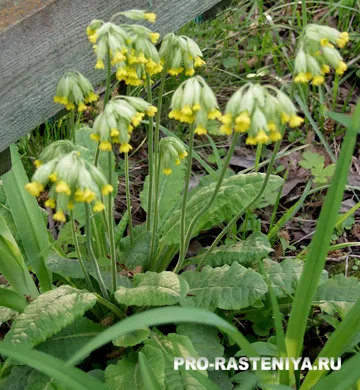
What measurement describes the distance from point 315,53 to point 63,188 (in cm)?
79

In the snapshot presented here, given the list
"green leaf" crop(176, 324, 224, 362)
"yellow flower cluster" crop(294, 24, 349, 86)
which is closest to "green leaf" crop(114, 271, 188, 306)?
"green leaf" crop(176, 324, 224, 362)

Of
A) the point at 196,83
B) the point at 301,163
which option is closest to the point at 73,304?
the point at 196,83

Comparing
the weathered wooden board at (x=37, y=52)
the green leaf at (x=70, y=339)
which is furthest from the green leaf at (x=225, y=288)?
the weathered wooden board at (x=37, y=52)

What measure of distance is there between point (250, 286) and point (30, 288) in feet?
2.79

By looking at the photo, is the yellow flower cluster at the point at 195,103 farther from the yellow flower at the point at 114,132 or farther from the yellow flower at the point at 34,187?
the yellow flower at the point at 34,187

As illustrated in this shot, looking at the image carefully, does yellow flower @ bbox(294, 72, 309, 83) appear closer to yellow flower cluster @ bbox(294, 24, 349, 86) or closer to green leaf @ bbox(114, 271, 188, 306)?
yellow flower cluster @ bbox(294, 24, 349, 86)

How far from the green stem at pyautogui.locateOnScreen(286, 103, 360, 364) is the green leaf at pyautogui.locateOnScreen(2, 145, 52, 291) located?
104 centimetres

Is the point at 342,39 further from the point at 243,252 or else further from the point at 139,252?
the point at 139,252

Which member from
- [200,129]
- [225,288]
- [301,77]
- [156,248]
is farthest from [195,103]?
[156,248]

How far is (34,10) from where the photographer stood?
2.20 m

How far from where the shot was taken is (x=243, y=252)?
2.54m

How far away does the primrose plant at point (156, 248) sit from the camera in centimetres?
161

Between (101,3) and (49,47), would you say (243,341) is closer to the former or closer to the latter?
(49,47)

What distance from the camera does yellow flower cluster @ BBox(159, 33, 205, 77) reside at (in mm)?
2010
